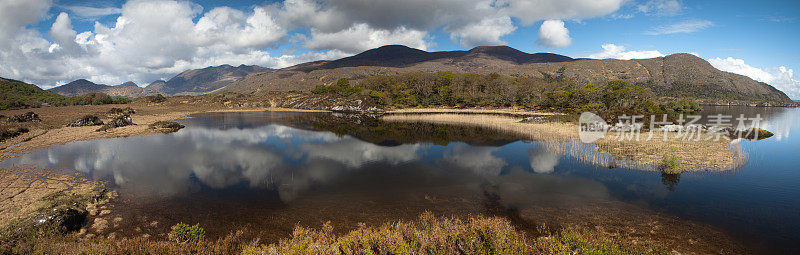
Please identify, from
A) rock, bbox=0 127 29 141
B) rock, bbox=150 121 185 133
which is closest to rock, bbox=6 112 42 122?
rock, bbox=0 127 29 141

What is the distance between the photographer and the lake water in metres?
9.34

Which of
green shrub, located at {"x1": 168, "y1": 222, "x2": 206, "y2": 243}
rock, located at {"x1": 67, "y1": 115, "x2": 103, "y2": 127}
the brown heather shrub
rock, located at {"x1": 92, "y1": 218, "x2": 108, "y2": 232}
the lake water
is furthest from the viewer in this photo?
rock, located at {"x1": 67, "y1": 115, "x2": 103, "y2": 127}

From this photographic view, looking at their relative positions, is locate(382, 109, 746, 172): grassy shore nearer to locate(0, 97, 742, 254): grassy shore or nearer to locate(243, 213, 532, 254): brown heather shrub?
locate(0, 97, 742, 254): grassy shore

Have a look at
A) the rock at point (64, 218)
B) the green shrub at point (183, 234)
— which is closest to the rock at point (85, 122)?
the rock at point (64, 218)

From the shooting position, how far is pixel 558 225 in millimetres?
9070

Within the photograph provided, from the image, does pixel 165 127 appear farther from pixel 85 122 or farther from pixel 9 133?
pixel 9 133

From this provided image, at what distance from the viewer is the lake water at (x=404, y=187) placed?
9.34 meters

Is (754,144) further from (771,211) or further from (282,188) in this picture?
(282,188)

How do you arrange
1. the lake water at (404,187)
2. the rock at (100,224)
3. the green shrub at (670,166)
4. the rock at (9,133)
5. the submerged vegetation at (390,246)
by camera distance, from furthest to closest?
the rock at (9,133) → the green shrub at (670,166) → the lake water at (404,187) → the rock at (100,224) → the submerged vegetation at (390,246)

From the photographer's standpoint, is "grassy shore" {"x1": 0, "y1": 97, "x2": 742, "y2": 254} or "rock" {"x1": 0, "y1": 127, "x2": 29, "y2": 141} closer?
"grassy shore" {"x1": 0, "y1": 97, "x2": 742, "y2": 254}

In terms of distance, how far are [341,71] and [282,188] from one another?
18577 cm

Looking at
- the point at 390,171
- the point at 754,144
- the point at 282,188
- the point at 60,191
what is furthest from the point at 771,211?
the point at 60,191

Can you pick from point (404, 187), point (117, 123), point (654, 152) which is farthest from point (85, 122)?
point (654, 152)

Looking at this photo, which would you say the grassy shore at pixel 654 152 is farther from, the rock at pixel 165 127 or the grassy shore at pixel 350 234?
the rock at pixel 165 127
